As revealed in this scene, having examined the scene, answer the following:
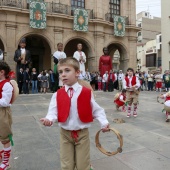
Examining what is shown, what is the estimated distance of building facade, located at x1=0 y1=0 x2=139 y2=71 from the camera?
17.5 meters

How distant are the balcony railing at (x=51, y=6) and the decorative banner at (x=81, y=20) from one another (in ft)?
2.74

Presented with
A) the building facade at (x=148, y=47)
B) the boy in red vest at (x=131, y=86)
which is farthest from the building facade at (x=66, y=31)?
the building facade at (x=148, y=47)

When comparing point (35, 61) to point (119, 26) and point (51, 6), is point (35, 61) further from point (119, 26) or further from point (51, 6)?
point (119, 26)

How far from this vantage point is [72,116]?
2506 millimetres

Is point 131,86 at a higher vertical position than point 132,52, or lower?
lower

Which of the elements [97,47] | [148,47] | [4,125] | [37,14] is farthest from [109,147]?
[148,47]

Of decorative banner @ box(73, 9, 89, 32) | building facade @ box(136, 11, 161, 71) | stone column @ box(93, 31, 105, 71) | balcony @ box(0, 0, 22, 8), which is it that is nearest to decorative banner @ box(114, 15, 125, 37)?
stone column @ box(93, 31, 105, 71)

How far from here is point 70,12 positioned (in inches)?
801

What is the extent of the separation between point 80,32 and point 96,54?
2.50 metres

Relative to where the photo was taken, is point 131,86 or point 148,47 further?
point 148,47

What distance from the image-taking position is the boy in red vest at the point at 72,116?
246 cm

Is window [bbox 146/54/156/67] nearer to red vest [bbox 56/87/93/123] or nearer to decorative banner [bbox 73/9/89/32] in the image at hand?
decorative banner [bbox 73/9/89/32]

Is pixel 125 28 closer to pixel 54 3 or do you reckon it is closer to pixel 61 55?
pixel 54 3

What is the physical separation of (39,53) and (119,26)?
8489mm
